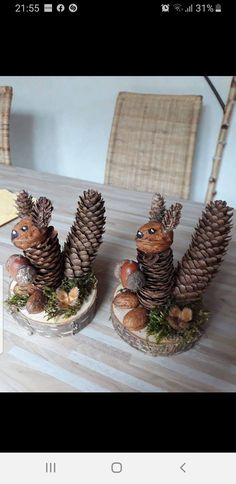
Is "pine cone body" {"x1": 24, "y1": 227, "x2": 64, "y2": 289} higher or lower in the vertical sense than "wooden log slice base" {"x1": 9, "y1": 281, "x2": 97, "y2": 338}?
higher

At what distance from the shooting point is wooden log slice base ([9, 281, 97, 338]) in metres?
0.42

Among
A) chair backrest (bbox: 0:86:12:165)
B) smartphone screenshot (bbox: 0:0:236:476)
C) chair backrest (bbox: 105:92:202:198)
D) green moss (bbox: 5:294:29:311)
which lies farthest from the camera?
chair backrest (bbox: 0:86:12:165)

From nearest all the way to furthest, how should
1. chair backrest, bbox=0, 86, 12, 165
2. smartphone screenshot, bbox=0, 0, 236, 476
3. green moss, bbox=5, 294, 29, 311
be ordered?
smartphone screenshot, bbox=0, 0, 236, 476 < green moss, bbox=5, 294, 29, 311 < chair backrest, bbox=0, 86, 12, 165

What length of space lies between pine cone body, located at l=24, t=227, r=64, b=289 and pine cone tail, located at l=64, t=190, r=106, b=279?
17 millimetres

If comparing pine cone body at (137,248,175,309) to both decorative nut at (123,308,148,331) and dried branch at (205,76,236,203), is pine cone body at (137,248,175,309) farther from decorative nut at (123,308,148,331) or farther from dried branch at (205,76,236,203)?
dried branch at (205,76,236,203)

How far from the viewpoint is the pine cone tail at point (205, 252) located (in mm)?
363

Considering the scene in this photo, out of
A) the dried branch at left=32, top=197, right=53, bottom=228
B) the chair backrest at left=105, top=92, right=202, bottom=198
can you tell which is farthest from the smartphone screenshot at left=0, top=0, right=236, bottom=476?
the chair backrest at left=105, top=92, right=202, bottom=198

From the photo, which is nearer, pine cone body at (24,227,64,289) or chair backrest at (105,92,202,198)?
pine cone body at (24,227,64,289)

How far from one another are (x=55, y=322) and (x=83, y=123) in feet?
4.38
